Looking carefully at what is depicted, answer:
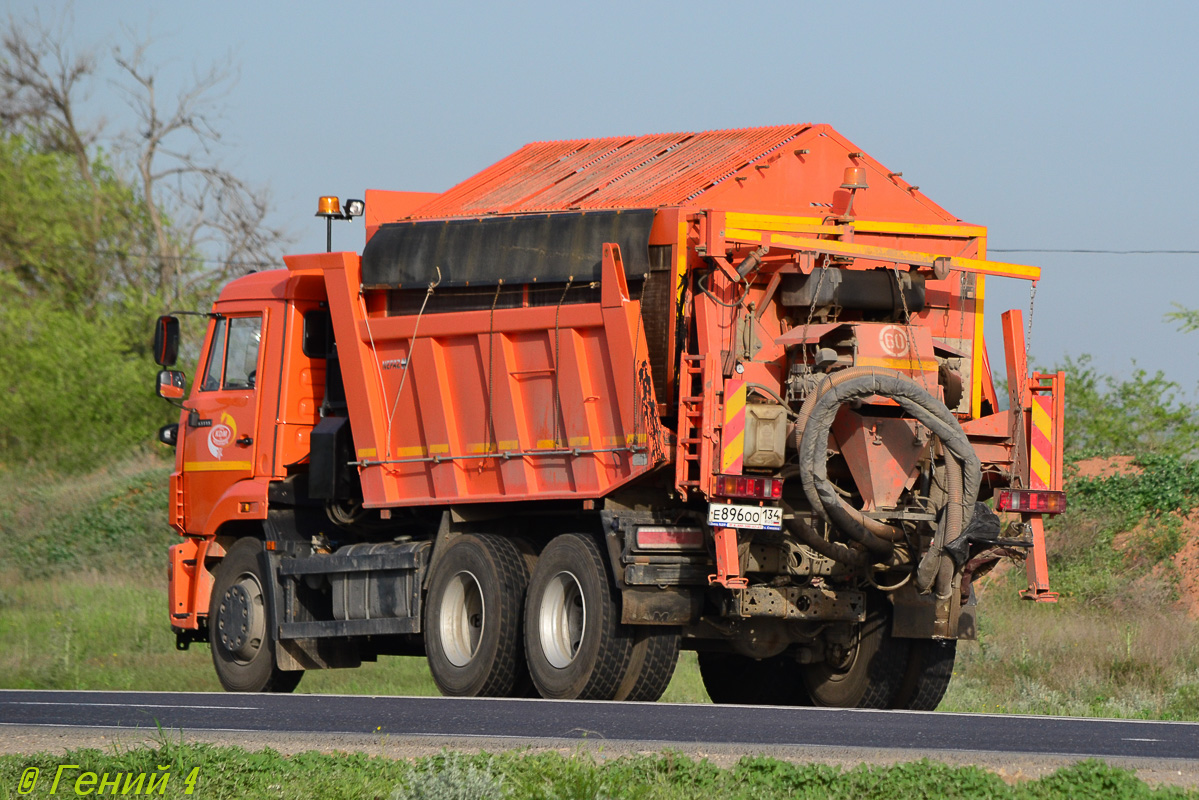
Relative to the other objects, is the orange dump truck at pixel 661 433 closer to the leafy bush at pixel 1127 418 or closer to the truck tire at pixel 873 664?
the truck tire at pixel 873 664

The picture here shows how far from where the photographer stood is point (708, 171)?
10.6m

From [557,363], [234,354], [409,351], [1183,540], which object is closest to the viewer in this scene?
[557,363]

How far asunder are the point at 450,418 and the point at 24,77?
31.9 m

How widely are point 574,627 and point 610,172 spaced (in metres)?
3.28

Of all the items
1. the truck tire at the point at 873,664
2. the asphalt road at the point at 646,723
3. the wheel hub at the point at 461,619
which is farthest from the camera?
the wheel hub at the point at 461,619

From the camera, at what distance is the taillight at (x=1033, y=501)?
33.5 feet

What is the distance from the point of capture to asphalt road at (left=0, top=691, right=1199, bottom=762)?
22.4ft

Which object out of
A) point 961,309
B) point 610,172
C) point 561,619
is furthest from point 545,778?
point 610,172

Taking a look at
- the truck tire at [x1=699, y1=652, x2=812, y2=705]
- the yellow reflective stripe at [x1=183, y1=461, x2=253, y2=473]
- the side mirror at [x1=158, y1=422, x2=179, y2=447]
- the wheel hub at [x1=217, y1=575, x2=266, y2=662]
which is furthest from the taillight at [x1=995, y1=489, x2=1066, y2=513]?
the side mirror at [x1=158, y1=422, x2=179, y2=447]

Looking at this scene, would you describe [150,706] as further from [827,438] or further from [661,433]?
Result: [827,438]

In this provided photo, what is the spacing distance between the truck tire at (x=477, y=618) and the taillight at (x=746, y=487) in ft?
6.82

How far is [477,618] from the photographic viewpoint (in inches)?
→ 445

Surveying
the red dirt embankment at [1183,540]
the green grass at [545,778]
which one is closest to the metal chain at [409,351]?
the green grass at [545,778]

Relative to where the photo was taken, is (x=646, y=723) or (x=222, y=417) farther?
(x=222, y=417)
